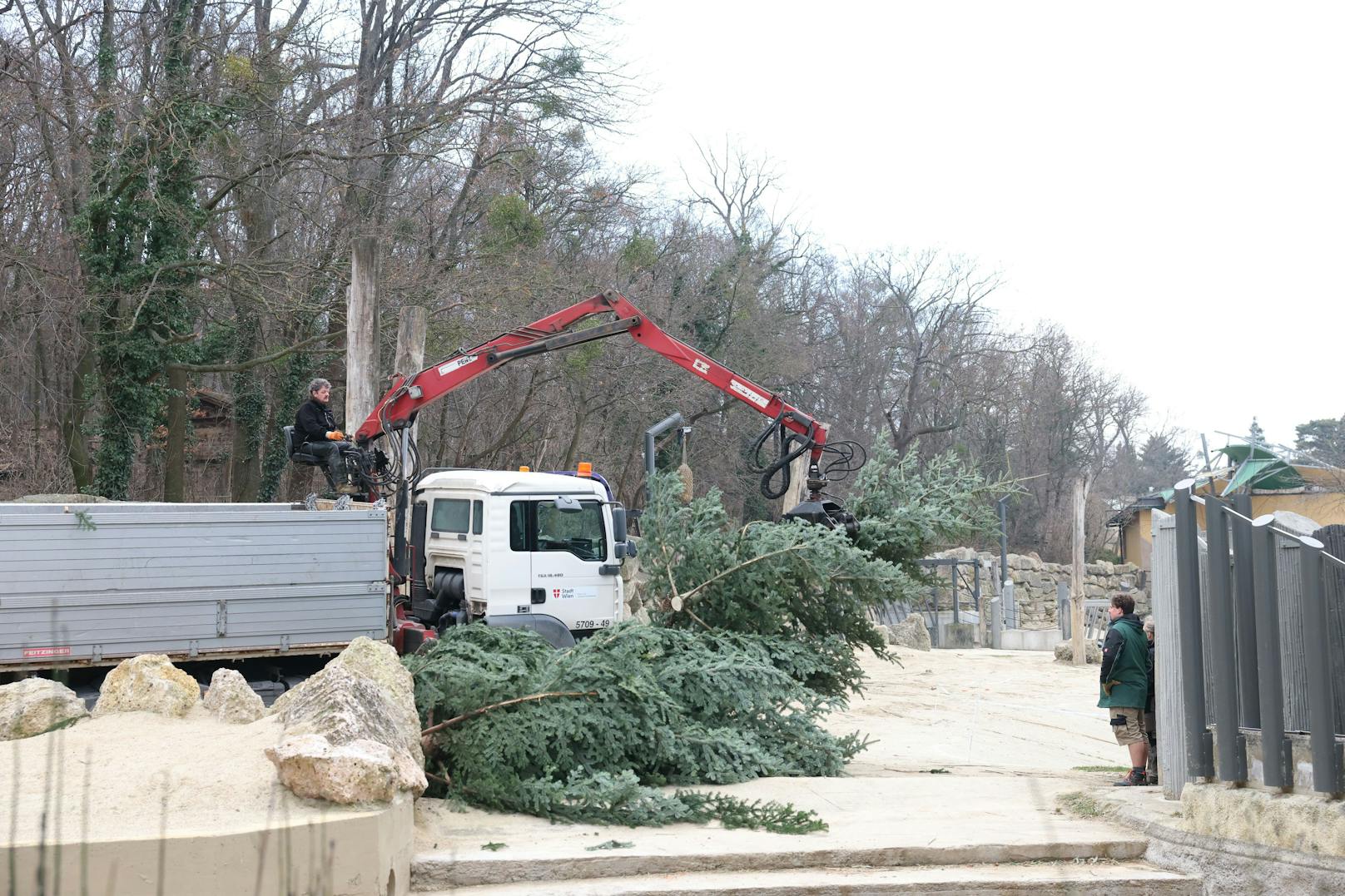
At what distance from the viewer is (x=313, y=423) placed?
41.9ft

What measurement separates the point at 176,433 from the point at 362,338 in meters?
9.32

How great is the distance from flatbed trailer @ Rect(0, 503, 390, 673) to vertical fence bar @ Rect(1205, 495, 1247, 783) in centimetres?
724

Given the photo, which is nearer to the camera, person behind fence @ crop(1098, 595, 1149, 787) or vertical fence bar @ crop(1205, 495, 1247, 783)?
vertical fence bar @ crop(1205, 495, 1247, 783)

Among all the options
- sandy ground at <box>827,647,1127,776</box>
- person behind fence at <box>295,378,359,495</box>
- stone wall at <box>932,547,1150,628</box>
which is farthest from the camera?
stone wall at <box>932,547,1150,628</box>

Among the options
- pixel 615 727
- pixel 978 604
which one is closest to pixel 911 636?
pixel 978 604

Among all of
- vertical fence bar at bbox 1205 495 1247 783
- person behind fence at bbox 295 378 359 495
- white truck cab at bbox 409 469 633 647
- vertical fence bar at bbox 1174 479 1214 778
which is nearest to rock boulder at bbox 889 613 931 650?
white truck cab at bbox 409 469 633 647

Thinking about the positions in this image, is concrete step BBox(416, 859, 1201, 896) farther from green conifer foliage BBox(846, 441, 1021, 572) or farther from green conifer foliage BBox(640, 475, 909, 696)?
green conifer foliage BBox(846, 441, 1021, 572)

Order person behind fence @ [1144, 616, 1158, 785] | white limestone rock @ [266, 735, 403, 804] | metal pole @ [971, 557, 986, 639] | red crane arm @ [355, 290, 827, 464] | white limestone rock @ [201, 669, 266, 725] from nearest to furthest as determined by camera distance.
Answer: white limestone rock @ [266, 735, 403, 804]
white limestone rock @ [201, 669, 266, 725]
person behind fence @ [1144, 616, 1158, 785]
red crane arm @ [355, 290, 827, 464]
metal pole @ [971, 557, 986, 639]

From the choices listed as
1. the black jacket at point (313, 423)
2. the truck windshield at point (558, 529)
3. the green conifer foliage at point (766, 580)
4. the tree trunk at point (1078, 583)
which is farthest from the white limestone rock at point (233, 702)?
the tree trunk at point (1078, 583)

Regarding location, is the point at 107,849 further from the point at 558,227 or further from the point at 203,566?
the point at 558,227

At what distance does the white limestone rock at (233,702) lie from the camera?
749cm

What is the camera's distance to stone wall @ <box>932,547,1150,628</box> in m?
35.4

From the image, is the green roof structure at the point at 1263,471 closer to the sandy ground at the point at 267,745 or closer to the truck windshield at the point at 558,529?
the sandy ground at the point at 267,745

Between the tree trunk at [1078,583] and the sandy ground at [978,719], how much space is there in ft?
1.37
